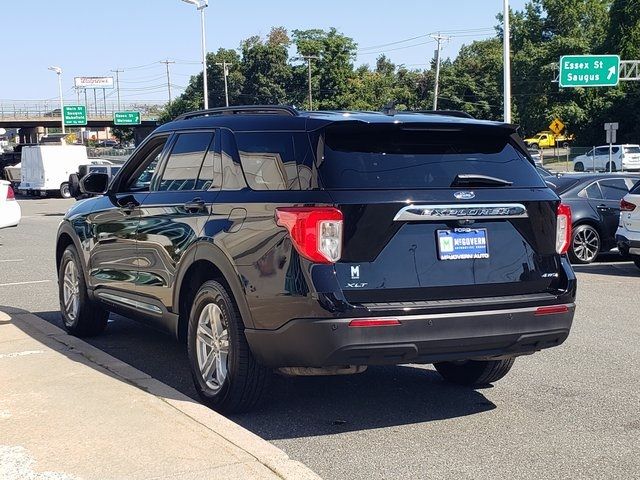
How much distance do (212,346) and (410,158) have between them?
5.74 ft

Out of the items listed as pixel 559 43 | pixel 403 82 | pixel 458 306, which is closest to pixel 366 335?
pixel 458 306

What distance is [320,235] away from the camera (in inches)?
191

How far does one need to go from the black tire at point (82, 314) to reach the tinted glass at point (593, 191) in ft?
32.0

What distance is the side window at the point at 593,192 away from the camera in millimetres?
15258

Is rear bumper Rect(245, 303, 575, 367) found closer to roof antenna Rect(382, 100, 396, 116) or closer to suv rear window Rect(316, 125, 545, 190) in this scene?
suv rear window Rect(316, 125, 545, 190)

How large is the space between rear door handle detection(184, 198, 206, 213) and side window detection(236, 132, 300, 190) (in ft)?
1.40

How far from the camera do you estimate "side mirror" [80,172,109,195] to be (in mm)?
7723

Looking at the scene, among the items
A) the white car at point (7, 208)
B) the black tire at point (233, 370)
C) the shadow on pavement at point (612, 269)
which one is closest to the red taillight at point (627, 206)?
the shadow on pavement at point (612, 269)

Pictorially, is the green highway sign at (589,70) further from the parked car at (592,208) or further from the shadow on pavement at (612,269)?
the shadow on pavement at (612,269)

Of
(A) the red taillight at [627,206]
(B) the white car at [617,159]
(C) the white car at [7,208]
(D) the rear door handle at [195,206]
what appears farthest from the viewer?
(B) the white car at [617,159]

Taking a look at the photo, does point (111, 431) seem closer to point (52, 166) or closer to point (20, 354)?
point (20, 354)

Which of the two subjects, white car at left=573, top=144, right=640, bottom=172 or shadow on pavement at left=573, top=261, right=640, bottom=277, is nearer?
shadow on pavement at left=573, top=261, right=640, bottom=277

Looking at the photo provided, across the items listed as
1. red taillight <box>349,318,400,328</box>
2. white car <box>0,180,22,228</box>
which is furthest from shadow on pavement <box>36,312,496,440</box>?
white car <box>0,180,22,228</box>

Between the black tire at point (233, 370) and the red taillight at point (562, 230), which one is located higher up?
the red taillight at point (562, 230)
